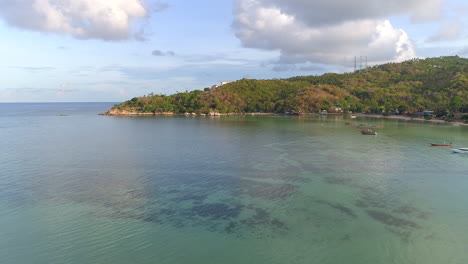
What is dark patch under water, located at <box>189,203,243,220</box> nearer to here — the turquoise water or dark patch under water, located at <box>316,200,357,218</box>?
the turquoise water

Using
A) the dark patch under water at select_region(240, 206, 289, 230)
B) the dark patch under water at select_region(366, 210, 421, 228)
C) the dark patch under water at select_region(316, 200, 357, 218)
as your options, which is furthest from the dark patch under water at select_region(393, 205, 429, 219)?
the dark patch under water at select_region(240, 206, 289, 230)

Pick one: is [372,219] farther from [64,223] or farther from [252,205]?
[64,223]

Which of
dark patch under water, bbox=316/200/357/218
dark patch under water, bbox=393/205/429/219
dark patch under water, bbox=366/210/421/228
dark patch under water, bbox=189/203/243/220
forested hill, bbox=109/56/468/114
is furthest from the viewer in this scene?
Result: forested hill, bbox=109/56/468/114

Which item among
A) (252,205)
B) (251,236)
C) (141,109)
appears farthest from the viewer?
(141,109)

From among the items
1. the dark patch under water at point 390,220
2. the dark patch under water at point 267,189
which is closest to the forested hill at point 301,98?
the dark patch under water at point 267,189

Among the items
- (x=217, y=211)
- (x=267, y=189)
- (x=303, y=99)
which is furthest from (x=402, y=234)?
(x=303, y=99)

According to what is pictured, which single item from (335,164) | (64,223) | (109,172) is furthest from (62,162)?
(335,164)

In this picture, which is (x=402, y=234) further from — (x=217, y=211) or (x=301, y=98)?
(x=301, y=98)
